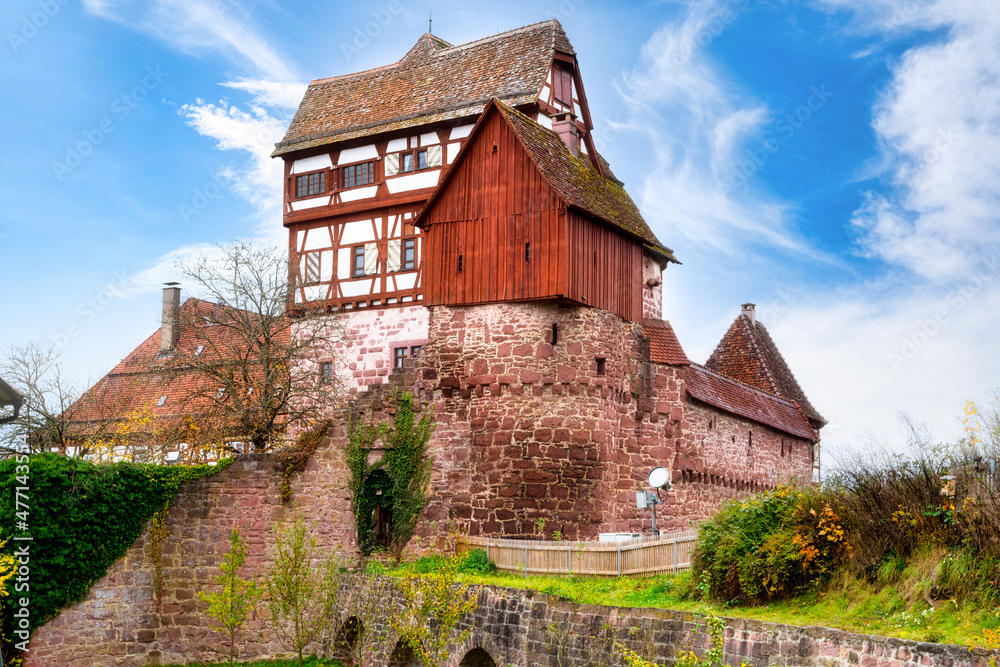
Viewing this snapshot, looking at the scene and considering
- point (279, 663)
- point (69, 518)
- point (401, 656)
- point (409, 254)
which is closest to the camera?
point (401, 656)

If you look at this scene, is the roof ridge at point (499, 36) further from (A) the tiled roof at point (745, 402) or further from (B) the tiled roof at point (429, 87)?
(A) the tiled roof at point (745, 402)

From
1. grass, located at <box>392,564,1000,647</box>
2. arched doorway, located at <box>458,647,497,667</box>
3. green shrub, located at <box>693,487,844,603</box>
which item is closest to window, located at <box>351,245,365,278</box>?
arched doorway, located at <box>458,647,497,667</box>

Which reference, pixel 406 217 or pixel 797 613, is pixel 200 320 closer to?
pixel 406 217

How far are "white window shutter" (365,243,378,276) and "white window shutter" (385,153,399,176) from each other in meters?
2.27

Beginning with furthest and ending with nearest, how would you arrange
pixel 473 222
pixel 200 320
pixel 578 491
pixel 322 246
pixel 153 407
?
pixel 153 407, pixel 322 246, pixel 200 320, pixel 473 222, pixel 578 491

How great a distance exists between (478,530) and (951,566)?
1110 centimetres

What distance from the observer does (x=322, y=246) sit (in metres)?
33.2

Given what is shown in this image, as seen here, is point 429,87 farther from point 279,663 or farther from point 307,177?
point 279,663

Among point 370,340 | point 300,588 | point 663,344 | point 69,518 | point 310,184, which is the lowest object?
point 300,588

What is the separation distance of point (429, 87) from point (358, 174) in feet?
11.8

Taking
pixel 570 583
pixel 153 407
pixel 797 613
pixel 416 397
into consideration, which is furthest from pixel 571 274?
pixel 153 407

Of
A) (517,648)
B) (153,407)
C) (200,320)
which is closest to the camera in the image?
(517,648)

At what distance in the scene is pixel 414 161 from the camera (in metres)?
31.8

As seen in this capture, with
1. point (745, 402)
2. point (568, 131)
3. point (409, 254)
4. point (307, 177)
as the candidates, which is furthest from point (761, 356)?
point (307, 177)
